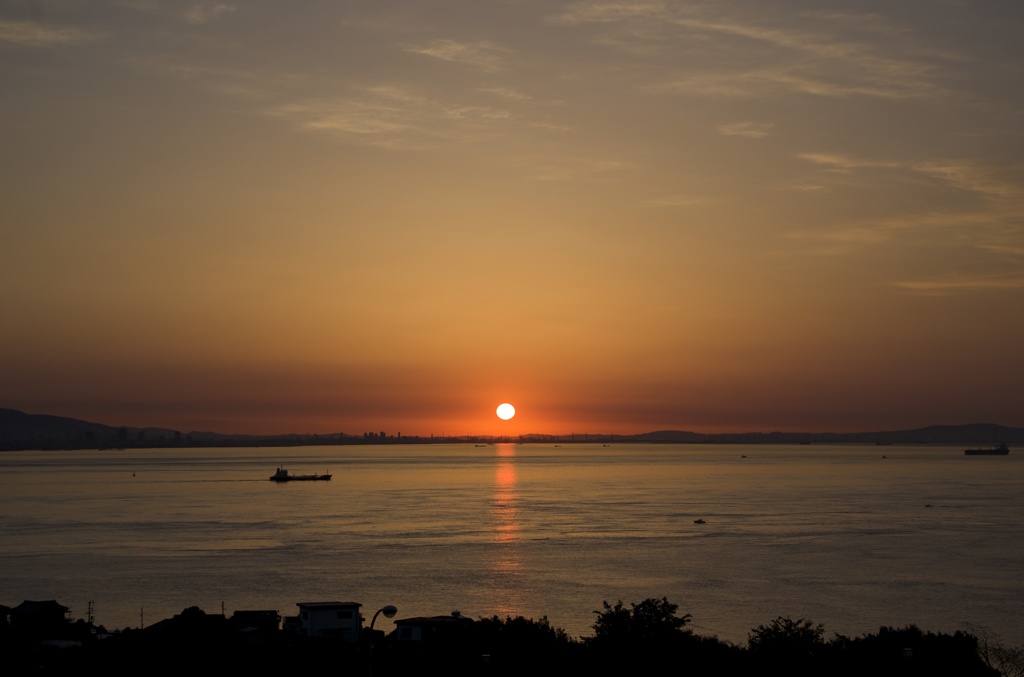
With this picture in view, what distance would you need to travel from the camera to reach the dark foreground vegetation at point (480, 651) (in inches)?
1478

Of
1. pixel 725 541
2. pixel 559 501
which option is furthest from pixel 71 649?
pixel 559 501

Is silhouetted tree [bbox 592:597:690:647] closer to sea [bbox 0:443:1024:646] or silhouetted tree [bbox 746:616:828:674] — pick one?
silhouetted tree [bbox 746:616:828:674]

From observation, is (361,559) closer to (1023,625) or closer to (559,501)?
(1023,625)

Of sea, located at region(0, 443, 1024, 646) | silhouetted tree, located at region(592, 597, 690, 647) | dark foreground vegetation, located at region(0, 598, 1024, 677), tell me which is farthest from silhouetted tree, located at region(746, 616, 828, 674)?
sea, located at region(0, 443, 1024, 646)

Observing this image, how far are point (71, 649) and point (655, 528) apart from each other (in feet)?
229

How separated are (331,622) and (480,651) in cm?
715

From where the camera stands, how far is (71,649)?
39.6m

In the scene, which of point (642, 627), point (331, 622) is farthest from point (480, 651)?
point (331, 622)

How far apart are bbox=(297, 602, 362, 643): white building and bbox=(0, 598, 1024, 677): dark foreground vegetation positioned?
0.40 m

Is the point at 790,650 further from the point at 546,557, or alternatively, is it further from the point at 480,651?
the point at 546,557

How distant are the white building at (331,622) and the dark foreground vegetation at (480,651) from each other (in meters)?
0.40

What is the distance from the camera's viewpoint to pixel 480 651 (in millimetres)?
40625

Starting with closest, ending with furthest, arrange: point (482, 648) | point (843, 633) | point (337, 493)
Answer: point (482, 648) < point (843, 633) < point (337, 493)

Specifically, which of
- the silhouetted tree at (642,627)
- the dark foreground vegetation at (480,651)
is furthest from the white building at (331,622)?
the silhouetted tree at (642,627)
